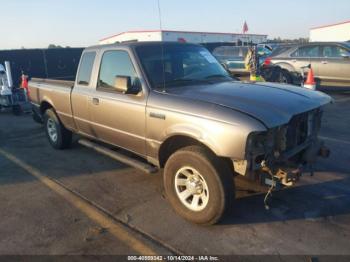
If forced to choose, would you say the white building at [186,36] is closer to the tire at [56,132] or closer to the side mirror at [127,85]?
the tire at [56,132]

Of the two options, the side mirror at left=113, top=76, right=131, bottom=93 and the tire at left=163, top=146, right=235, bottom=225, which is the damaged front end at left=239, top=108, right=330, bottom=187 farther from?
the side mirror at left=113, top=76, right=131, bottom=93

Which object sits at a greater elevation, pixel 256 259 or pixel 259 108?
pixel 259 108

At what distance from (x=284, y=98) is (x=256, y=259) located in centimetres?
174

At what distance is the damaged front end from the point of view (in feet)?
11.3

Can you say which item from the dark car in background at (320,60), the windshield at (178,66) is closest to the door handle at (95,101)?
the windshield at (178,66)

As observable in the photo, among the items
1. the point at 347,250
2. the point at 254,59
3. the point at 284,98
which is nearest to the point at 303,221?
the point at 347,250

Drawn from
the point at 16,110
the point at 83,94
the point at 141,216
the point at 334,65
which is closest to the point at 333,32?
the point at 334,65

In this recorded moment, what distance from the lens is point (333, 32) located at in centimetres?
4681

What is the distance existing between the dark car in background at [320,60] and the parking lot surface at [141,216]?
664 centimetres

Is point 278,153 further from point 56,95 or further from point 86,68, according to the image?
point 56,95

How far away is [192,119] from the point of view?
3711 mm

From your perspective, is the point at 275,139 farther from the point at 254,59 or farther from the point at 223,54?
the point at 223,54

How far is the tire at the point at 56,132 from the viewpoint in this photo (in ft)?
21.7

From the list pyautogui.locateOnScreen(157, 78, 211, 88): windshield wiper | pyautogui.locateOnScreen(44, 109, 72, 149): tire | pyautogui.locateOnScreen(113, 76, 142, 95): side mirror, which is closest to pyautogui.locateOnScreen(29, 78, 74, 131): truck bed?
pyautogui.locateOnScreen(44, 109, 72, 149): tire
